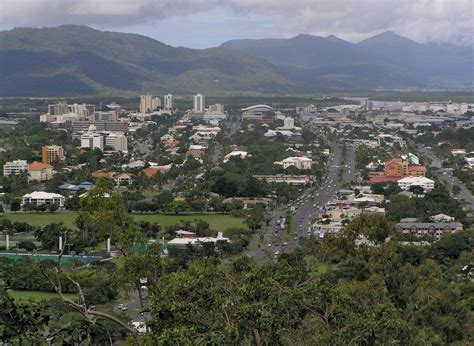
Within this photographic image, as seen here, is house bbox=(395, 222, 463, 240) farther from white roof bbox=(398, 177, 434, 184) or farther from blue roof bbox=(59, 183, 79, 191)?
blue roof bbox=(59, 183, 79, 191)

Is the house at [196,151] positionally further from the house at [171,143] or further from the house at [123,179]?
the house at [123,179]

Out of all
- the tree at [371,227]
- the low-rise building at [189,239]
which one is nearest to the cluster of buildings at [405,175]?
the low-rise building at [189,239]

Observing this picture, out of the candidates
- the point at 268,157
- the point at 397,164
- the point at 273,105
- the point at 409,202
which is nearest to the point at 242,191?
the point at 409,202

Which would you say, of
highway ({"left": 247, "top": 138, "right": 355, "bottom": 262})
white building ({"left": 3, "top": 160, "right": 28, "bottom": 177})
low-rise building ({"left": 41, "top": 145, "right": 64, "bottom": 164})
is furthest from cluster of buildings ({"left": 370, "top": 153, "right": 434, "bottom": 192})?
low-rise building ({"left": 41, "top": 145, "right": 64, "bottom": 164})

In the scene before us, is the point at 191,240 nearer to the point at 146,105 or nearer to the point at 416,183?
the point at 416,183

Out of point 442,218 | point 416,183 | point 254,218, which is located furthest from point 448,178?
point 254,218

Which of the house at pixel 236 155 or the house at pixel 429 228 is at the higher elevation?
the house at pixel 429 228
